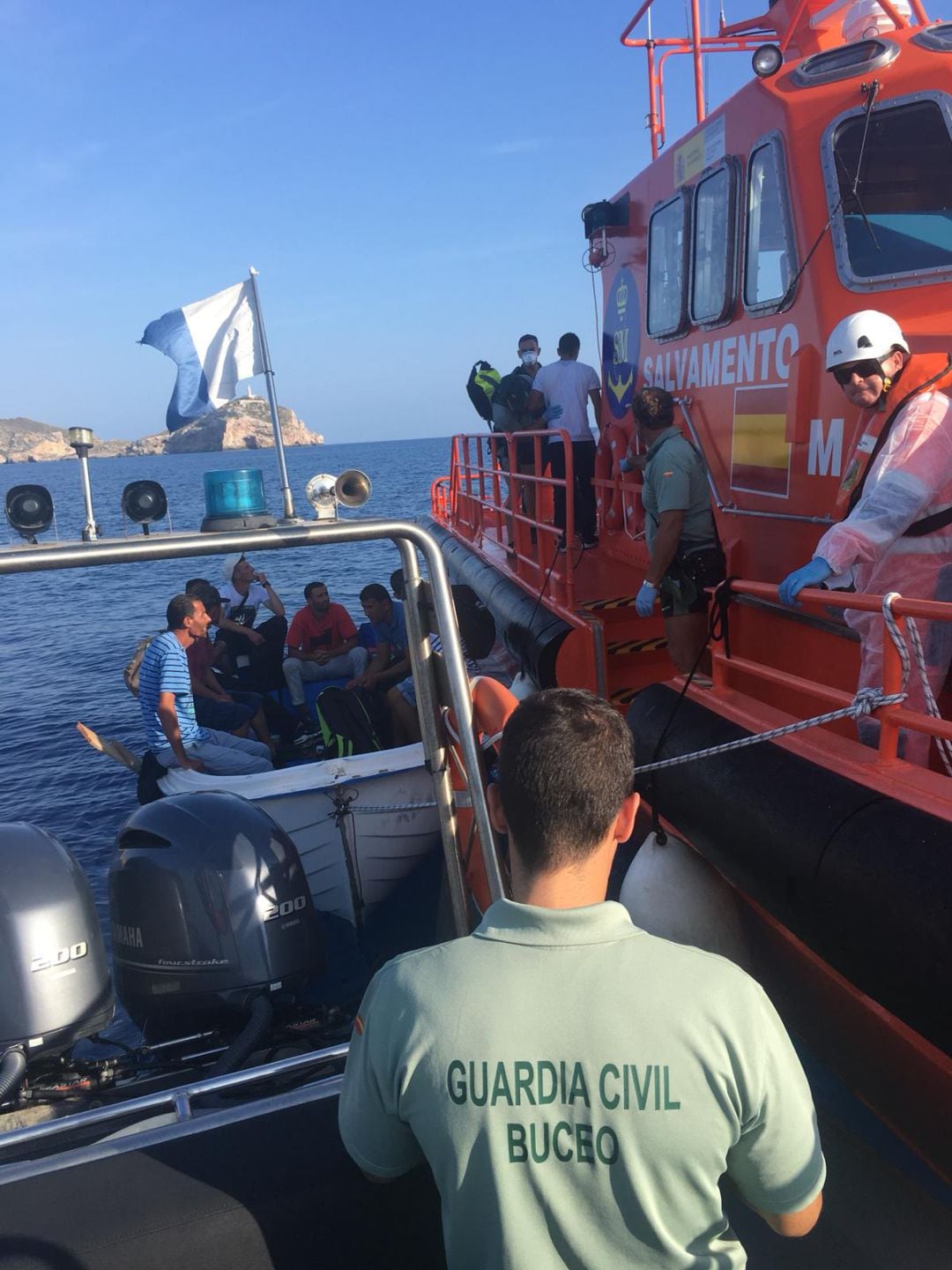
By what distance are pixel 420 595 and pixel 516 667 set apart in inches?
166

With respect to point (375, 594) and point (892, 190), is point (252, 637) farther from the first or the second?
point (892, 190)

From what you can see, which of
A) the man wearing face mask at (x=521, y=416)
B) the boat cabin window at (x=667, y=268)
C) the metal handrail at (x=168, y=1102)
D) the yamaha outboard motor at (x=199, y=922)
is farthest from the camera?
the man wearing face mask at (x=521, y=416)

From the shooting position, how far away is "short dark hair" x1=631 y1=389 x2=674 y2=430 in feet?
14.7

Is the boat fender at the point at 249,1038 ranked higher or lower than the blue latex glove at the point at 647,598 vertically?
lower

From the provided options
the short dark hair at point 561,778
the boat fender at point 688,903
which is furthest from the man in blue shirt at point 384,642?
the short dark hair at point 561,778

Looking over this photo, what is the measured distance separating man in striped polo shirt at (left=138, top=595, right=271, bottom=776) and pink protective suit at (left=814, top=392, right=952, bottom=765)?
12.8ft

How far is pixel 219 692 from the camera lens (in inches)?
288

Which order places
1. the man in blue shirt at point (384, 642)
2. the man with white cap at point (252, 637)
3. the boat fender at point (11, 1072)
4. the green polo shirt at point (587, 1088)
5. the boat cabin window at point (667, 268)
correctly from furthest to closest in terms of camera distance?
the man with white cap at point (252, 637), the man in blue shirt at point (384, 642), the boat cabin window at point (667, 268), the boat fender at point (11, 1072), the green polo shirt at point (587, 1088)

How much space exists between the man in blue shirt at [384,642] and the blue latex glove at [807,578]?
3854 millimetres

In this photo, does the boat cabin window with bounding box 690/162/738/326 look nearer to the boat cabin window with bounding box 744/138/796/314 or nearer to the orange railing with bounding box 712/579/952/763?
the boat cabin window with bounding box 744/138/796/314

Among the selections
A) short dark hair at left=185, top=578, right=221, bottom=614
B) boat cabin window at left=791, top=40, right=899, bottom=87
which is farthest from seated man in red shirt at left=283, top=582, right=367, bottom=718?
boat cabin window at left=791, top=40, right=899, bottom=87

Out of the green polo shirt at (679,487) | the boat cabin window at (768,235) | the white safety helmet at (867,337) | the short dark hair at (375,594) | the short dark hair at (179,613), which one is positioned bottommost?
the short dark hair at (375,594)

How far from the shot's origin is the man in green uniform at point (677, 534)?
4383mm

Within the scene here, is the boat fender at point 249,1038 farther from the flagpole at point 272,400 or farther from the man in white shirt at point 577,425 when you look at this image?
the man in white shirt at point 577,425
